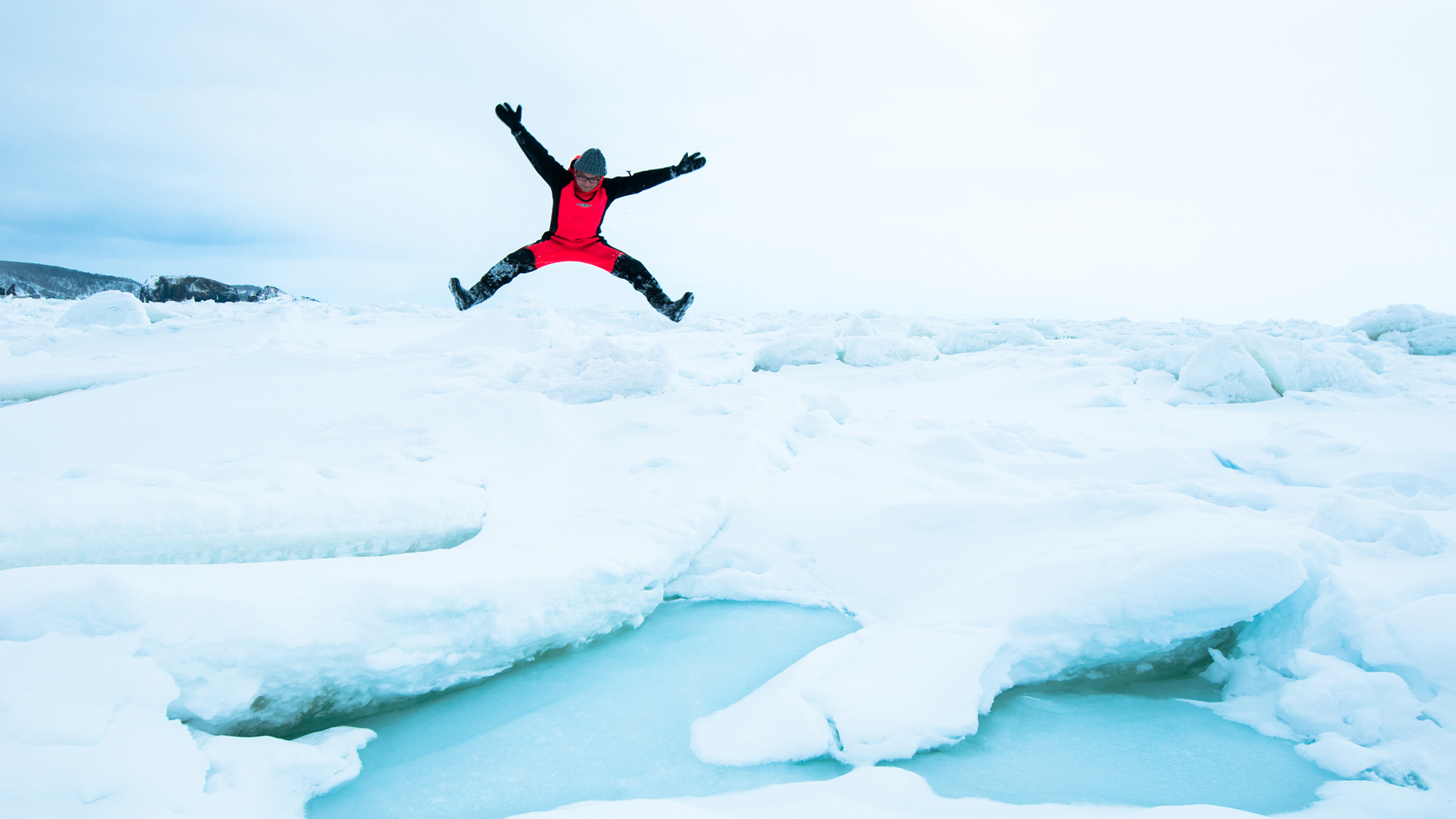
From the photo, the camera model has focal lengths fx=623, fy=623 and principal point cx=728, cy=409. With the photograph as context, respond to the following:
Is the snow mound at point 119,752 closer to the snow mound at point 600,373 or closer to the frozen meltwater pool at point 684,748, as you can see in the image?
the frozen meltwater pool at point 684,748

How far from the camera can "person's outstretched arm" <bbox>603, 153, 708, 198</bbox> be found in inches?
183

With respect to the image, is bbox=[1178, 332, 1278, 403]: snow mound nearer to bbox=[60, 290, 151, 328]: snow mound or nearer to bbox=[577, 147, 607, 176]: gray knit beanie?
bbox=[577, 147, 607, 176]: gray knit beanie

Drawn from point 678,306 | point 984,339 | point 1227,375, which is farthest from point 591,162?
point 984,339

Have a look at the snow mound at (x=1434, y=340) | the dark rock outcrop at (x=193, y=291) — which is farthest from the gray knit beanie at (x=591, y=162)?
the dark rock outcrop at (x=193, y=291)

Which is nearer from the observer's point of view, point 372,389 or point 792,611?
point 792,611

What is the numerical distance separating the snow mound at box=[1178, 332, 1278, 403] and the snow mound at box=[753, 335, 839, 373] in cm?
448

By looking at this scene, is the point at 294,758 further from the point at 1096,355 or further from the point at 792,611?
the point at 1096,355

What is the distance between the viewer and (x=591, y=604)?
7.89ft

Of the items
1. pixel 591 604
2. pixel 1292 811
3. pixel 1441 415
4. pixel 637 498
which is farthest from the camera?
pixel 1441 415

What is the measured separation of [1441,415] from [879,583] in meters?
7.33

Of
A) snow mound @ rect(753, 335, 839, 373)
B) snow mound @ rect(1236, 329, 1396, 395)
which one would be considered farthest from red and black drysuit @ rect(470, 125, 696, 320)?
snow mound @ rect(1236, 329, 1396, 395)

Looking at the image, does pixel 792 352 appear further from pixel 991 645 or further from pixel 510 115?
pixel 991 645

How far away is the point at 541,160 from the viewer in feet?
14.7

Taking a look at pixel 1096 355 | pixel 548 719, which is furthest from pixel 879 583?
pixel 1096 355
